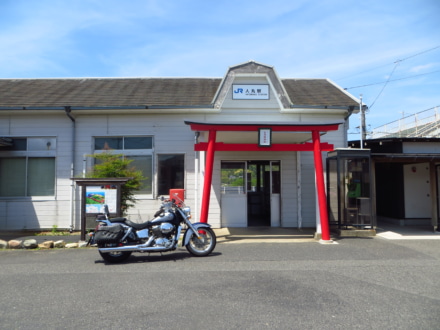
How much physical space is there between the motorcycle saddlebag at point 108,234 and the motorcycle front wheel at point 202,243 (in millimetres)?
1433

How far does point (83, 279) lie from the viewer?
5.54 metres

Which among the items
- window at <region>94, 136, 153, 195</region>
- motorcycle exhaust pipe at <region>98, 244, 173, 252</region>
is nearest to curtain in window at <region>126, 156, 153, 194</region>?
window at <region>94, 136, 153, 195</region>

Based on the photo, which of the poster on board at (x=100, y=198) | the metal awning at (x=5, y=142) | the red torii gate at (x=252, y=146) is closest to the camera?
the red torii gate at (x=252, y=146)

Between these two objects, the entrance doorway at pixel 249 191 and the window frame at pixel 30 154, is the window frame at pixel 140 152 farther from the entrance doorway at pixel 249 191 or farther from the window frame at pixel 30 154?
the entrance doorway at pixel 249 191

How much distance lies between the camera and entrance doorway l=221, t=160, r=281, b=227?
432 inches

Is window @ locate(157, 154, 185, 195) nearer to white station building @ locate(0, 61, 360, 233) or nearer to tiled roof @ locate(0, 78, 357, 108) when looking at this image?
white station building @ locate(0, 61, 360, 233)

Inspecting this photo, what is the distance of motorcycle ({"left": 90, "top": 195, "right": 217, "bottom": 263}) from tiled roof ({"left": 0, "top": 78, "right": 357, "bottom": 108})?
16.1ft

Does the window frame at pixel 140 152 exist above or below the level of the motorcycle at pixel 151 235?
above

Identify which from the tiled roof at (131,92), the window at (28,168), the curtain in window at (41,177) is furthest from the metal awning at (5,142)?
the tiled roof at (131,92)

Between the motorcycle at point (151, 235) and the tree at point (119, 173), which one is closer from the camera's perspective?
the motorcycle at point (151, 235)

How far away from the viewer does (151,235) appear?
22.4ft

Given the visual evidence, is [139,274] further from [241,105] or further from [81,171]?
[241,105]

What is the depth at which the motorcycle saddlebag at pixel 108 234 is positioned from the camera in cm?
648

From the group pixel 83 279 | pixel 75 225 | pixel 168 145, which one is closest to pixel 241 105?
pixel 168 145
